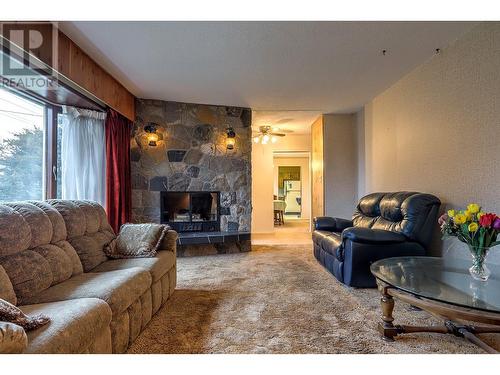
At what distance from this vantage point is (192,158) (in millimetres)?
4828

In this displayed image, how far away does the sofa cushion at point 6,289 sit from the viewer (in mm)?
1509

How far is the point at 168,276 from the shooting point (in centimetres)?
266

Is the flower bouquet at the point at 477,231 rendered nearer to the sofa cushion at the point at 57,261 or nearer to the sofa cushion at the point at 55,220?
the sofa cushion at the point at 57,261

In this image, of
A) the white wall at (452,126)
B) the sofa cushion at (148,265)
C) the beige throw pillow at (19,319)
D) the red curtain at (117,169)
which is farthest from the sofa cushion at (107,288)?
the white wall at (452,126)

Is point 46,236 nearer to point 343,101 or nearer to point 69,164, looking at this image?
point 69,164

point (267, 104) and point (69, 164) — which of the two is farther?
point (267, 104)

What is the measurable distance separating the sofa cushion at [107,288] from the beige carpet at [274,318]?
329 mm

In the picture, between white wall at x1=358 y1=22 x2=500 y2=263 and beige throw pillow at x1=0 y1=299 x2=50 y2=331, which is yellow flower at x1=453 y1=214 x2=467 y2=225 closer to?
white wall at x1=358 y1=22 x2=500 y2=263

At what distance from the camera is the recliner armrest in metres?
2.84

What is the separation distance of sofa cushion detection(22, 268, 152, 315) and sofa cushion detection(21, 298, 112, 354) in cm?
8

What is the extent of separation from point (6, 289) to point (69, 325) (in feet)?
1.73
